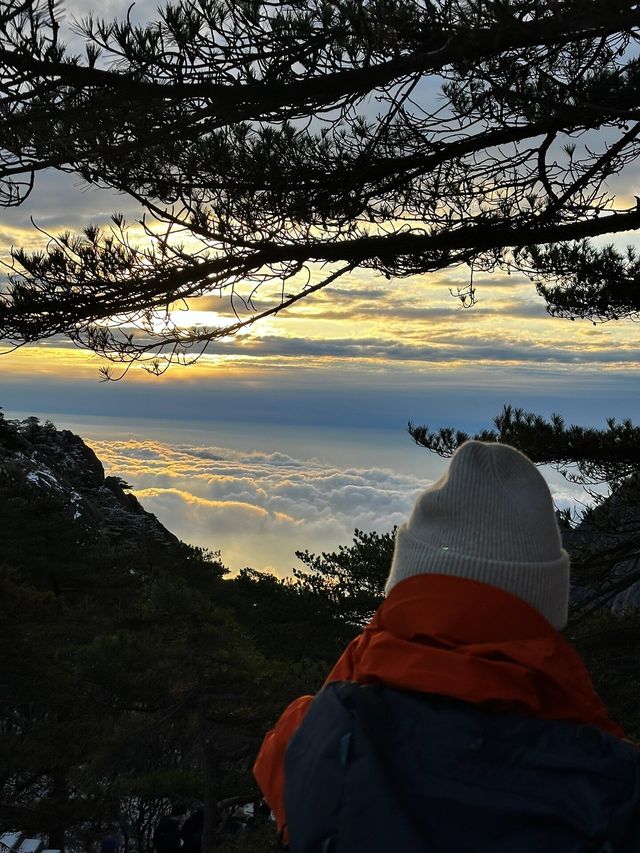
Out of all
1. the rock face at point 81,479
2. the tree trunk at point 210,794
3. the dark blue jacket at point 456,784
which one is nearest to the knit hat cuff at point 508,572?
the dark blue jacket at point 456,784

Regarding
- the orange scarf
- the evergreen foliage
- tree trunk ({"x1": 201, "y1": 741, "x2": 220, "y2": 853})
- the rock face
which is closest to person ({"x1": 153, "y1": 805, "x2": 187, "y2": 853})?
tree trunk ({"x1": 201, "y1": 741, "x2": 220, "y2": 853})

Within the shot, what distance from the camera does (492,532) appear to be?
4.42 ft

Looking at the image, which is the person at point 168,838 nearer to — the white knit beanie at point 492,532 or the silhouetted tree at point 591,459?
the silhouetted tree at point 591,459

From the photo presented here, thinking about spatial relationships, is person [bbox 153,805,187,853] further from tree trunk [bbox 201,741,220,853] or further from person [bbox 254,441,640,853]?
person [bbox 254,441,640,853]

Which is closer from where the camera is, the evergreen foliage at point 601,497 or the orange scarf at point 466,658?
the orange scarf at point 466,658

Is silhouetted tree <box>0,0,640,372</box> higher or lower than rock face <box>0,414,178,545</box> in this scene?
higher

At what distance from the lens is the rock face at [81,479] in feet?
112

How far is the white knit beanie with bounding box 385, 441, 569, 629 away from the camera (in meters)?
1.32

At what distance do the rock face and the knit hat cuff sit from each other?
3190cm

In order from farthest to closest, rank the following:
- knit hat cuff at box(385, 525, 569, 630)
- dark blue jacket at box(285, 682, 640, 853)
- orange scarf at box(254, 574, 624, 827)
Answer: knit hat cuff at box(385, 525, 569, 630) → orange scarf at box(254, 574, 624, 827) → dark blue jacket at box(285, 682, 640, 853)

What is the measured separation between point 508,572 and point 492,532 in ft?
0.24

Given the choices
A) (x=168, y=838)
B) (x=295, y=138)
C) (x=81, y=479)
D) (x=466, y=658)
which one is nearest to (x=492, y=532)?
(x=466, y=658)

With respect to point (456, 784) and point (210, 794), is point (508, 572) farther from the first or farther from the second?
point (210, 794)

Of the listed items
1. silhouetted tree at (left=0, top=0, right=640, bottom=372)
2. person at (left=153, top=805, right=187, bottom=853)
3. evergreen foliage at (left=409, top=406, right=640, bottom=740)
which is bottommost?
person at (left=153, top=805, right=187, bottom=853)
